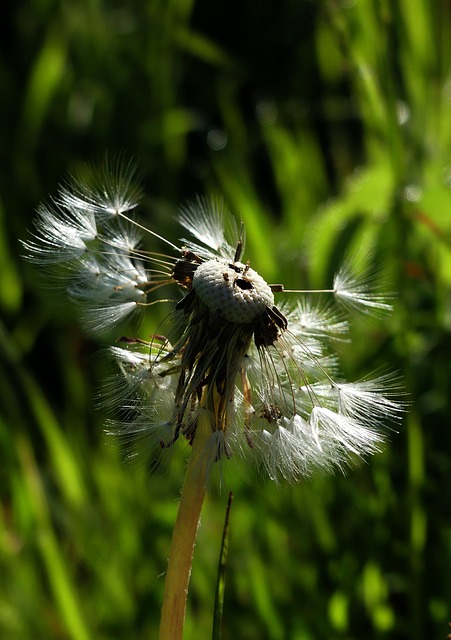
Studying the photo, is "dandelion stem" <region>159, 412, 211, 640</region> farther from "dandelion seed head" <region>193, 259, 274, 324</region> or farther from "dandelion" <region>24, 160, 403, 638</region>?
"dandelion seed head" <region>193, 259, 274, 324</region>

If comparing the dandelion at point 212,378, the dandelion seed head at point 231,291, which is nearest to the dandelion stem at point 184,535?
the dandelion at point 212,378

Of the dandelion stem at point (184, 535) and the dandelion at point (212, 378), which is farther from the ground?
the dandelion at point (212, 378)

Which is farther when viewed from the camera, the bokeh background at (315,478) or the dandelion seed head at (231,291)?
the bokeh background at (315,478)

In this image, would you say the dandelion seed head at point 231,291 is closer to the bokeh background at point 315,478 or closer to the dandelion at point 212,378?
the dandelion at point 212,378

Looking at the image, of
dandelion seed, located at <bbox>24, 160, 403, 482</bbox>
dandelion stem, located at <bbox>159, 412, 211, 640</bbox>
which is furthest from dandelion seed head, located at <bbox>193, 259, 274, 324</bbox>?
dandelion stem, located at <bbox>159, 412, 211, 640</bbox>

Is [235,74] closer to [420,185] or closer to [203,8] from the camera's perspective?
[203,8]

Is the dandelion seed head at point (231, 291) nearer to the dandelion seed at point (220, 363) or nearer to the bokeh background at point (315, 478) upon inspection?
the dandelion seed at point (220, 363)

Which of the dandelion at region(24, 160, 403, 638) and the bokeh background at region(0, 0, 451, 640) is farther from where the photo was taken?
the bokeh background at region(0, 0, 451, 640)
